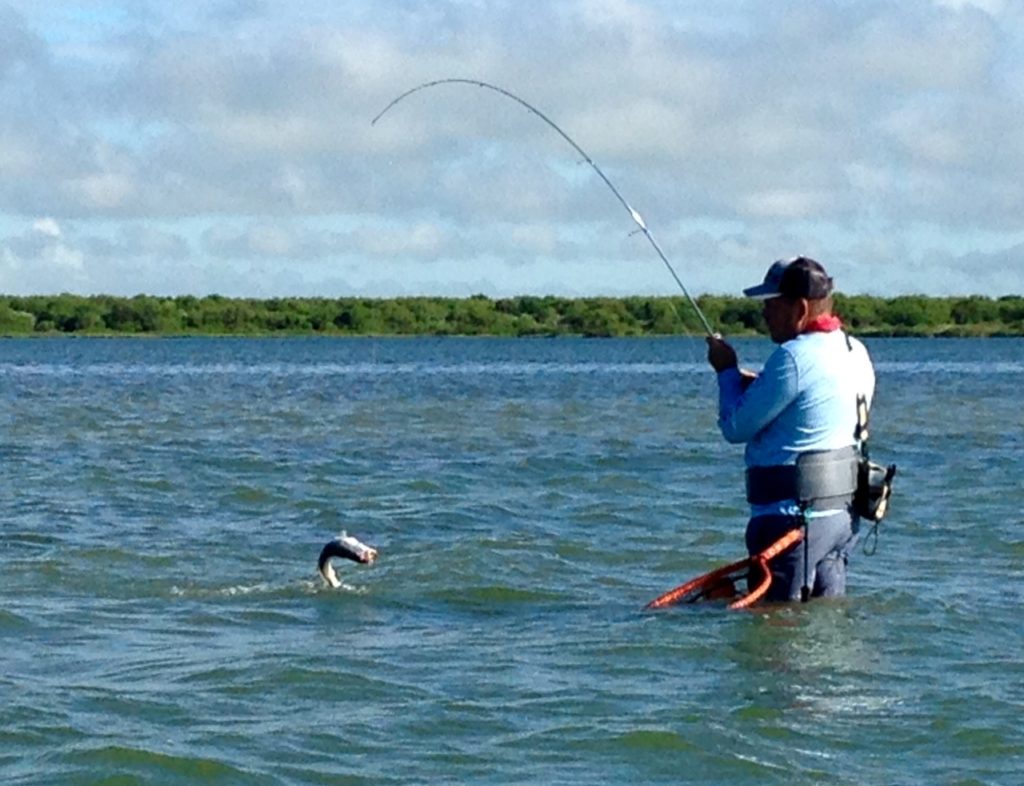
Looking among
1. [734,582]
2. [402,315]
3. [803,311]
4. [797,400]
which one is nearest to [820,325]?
[803,311]

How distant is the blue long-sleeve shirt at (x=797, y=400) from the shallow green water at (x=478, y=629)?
871 millimetres

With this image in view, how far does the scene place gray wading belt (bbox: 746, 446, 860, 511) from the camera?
32.4 feet

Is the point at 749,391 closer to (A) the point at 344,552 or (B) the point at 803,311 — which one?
(B) the point at 803,311

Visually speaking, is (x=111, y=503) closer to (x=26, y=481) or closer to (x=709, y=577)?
(x=26, y=481)

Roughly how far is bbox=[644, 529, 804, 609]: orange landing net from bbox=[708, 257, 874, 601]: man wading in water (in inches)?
2.1

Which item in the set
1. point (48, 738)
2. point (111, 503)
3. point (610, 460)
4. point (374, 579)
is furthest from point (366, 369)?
point (48, 738)

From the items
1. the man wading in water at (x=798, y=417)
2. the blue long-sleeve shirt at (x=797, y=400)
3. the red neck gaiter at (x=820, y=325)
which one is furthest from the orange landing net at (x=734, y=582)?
the red neck gaiter at (x=820, y=325)

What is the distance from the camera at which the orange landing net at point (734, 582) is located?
9.95 m

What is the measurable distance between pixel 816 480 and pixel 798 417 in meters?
0.32

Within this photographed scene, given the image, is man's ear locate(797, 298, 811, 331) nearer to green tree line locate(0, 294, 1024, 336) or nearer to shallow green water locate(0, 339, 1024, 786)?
shallow green water locate(0, 339, 1024, 786)

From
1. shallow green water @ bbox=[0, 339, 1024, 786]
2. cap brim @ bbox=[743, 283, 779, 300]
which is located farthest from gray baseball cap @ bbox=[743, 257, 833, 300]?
shallow green water @ bbox=[0, 339, 1024, 786]

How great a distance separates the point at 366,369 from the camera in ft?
209

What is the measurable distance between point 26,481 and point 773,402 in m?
11.3

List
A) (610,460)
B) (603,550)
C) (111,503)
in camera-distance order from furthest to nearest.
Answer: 1. (610,460)
2. (111,503)
3. (603,550)
